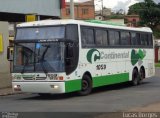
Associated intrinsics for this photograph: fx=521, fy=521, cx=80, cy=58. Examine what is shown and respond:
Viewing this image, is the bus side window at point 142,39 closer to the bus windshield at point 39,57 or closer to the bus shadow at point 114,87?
the bus shadow at point 114,87

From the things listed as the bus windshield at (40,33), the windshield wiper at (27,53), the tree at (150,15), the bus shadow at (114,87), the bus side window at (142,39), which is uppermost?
the tree at (150,15)

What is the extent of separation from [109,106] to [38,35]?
18.0 ft

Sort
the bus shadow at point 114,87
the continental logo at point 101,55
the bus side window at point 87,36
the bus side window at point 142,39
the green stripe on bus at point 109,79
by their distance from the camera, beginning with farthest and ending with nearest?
the bus side window at point 142,39 → the bus shadow at point 114,87 → the green stripe on bus at point 109,79 → the continental logo at point 101,55 → the bus side window at point 87,36

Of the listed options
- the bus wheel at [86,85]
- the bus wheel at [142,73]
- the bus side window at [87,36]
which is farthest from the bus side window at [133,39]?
the bus wheel at [86,85]

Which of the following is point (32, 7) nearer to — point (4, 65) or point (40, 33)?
point (4, 65)

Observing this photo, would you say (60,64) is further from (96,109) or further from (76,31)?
(96,109)

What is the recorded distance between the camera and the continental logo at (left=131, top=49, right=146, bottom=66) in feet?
86.8

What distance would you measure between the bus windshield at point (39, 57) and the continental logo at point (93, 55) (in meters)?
2.08

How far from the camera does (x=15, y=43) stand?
20656mm

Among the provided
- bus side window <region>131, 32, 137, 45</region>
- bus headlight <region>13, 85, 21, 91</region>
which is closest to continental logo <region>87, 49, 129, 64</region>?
bus side window <region>131, 32, 137, 45</region>

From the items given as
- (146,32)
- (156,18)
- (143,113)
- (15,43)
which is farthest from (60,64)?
(156,18)

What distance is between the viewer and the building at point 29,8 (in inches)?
1157

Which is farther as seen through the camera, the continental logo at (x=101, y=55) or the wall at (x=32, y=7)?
the wall at (x=32, y=7)

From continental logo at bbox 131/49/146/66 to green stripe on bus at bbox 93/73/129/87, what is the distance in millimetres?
1242
